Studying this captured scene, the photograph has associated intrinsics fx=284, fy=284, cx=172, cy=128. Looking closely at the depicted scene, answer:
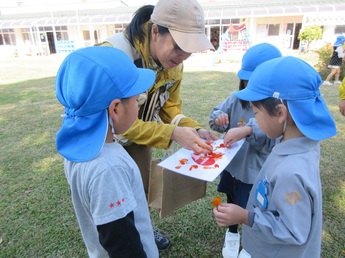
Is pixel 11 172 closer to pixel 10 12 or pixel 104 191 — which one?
pixel 104 191

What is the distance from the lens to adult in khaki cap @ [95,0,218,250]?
153 centimetres

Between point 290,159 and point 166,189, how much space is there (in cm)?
72

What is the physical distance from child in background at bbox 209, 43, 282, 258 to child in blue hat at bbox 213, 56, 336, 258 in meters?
0.52

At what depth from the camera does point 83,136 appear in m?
1.03

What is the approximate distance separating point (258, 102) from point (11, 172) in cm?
353

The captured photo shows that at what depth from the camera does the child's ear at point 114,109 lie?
107 cm

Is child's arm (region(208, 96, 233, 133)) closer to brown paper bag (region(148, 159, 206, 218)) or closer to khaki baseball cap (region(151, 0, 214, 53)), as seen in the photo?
brown paper bag (region(148, 159, 206, 218))

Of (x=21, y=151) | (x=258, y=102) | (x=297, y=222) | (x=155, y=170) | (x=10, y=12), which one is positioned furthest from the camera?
(x=10, y=12)

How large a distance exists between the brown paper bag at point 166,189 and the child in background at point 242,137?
39 centimetres

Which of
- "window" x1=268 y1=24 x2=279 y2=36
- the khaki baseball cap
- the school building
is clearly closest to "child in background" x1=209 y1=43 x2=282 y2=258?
the khaki baseball cap

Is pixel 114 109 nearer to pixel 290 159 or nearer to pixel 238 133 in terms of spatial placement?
pixel 290 159

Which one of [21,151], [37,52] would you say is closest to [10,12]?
[37,52]

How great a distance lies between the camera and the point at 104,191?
1.01 metres

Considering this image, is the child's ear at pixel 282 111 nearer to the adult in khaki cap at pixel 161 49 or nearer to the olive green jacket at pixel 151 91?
the adult in khaki cap at pixel 161 49
